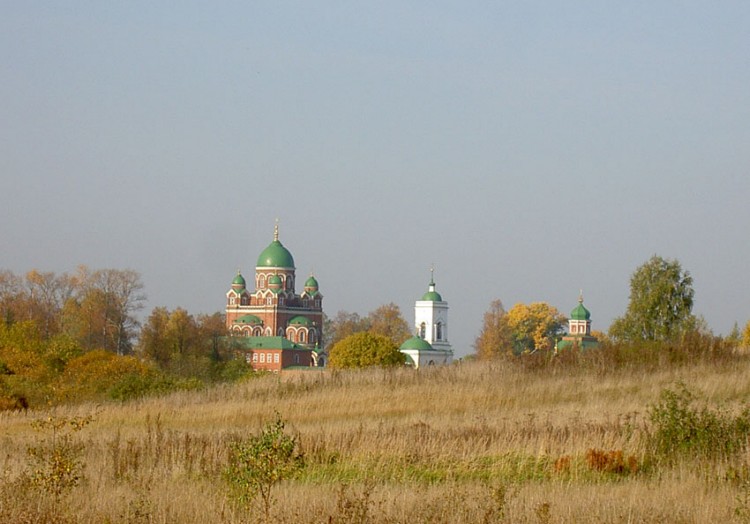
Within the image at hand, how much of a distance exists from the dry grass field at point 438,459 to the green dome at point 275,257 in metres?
119

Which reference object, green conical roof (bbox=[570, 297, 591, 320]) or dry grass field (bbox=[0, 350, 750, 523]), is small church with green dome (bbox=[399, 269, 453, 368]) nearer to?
green conical roof (bbox=[570, 297, 591, 320])

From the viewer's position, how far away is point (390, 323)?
144250 millimetres

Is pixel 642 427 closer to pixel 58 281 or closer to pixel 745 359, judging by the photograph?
pixel 745 359

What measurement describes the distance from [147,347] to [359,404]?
5295cm

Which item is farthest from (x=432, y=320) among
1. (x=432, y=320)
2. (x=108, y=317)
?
(x=108, y=317)

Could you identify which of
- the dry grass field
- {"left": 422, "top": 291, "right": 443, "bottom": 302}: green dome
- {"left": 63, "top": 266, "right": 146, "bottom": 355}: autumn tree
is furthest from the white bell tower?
the dry grass field

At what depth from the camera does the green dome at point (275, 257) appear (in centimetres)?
14450

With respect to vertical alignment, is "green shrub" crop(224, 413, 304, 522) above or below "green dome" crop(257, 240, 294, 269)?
below

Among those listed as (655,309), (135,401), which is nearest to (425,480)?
(135,401)

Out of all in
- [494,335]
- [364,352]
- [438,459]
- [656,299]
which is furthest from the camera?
[494,335]

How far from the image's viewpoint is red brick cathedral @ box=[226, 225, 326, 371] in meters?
141

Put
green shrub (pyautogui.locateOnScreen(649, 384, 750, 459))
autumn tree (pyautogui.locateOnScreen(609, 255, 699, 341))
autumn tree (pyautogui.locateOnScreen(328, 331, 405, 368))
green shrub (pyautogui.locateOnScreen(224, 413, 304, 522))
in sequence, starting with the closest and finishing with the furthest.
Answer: green shrub (pyautogui.locateOnScreen(224, 413, 304, 522)) < green shrub (pyautogui.locateOnScreen(649, 384, 750, 459)) < autumn tree (pyautogui.locateOnScreen(609, 255, 699, 341)) < autumn tree (pyautogui.locateOnScreen(328, 331, 405, 368))

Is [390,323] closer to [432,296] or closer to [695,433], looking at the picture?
[432,296]

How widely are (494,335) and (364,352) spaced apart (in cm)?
4643
